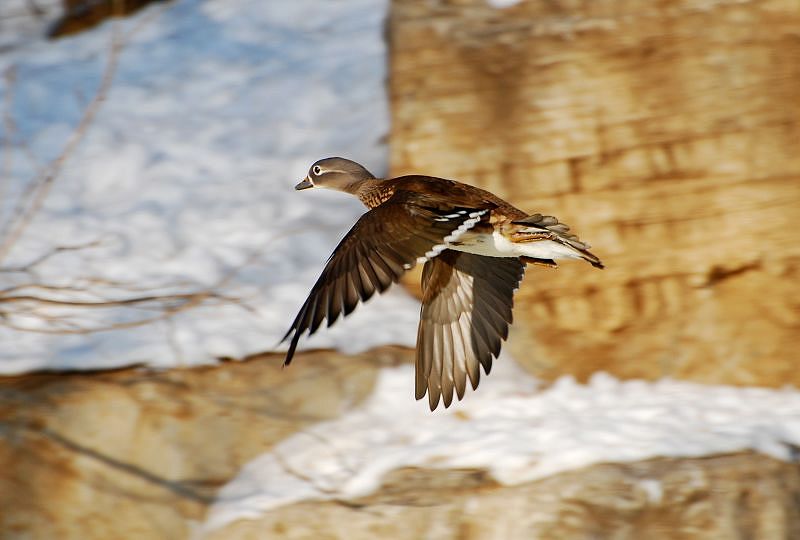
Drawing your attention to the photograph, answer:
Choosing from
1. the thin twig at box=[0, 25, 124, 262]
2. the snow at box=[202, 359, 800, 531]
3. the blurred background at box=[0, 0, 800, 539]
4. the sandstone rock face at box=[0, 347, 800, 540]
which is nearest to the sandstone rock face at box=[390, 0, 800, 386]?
the blurred background at box=[0, 0, 800, 539]

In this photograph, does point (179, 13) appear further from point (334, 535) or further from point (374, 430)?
point (334, 535)

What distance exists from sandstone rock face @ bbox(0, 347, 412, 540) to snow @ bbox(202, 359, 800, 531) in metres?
0.13

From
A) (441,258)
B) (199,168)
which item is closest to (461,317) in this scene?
(441,258)

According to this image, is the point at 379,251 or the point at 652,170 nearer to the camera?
the point at 379,251

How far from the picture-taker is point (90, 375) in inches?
215

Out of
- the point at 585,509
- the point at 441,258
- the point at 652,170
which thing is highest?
the point at 441,258

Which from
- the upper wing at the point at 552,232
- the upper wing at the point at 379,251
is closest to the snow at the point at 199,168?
the upper wing at the point at 379,251

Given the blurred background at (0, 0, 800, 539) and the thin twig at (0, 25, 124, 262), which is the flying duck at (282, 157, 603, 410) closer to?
the blurred background at (0, 0, 800, 539)

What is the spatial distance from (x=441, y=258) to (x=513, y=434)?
47.4 inches

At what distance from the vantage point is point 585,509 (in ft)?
16.1

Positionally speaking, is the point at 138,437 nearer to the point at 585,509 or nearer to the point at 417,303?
the point at 417,303

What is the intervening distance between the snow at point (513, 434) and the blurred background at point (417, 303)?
0.05 feet

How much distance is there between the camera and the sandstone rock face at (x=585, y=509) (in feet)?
16.0

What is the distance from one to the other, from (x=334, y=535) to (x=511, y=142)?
8.87 ft
